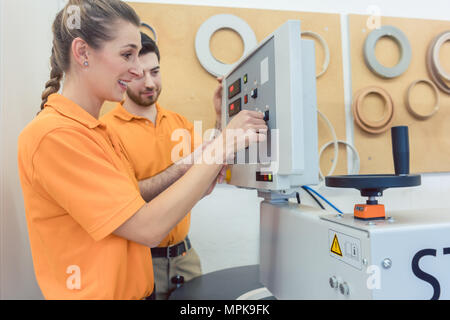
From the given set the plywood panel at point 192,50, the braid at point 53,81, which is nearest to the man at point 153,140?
the plywood panel at point 192,50

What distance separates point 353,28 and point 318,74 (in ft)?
1.20

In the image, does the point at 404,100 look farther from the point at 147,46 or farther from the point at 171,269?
the point at 171,269

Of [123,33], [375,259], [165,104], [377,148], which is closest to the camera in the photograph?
[375,259]

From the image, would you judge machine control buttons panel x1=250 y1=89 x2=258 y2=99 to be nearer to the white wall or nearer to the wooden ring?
the white wall

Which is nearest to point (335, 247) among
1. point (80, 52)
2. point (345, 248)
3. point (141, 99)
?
point (345, 248)

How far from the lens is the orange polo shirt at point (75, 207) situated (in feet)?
1.81

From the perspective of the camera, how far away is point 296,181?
697 mm

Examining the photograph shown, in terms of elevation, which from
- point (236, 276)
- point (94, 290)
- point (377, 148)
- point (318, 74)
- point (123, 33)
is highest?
point (318, 74)

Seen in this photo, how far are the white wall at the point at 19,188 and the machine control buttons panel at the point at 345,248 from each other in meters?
0.82

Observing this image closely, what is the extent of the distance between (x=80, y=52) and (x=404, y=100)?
173cm

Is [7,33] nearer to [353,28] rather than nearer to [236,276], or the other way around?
[236,276]

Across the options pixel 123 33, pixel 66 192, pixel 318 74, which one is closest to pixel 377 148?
pixel 318 74

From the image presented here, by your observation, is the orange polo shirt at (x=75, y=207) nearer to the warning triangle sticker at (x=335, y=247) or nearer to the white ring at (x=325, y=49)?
the warning triangle sticker at (x=335, y=247)

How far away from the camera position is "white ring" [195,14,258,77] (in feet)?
5.13
